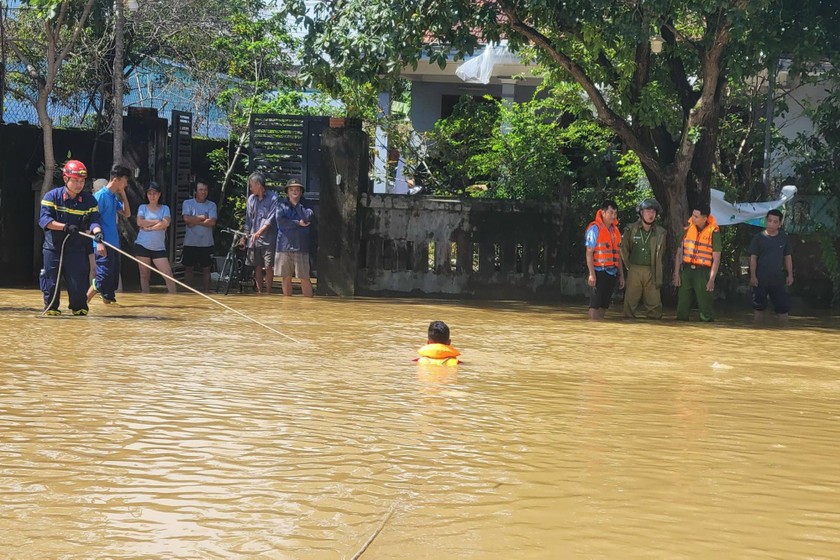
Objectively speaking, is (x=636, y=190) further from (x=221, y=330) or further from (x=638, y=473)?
(x=638, y=473)

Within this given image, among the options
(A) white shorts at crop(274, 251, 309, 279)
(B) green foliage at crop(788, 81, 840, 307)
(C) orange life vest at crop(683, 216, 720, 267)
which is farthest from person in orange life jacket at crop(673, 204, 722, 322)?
(A) white shorts at crop(274, 251, 309, 279)

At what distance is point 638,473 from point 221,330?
7.14 metres

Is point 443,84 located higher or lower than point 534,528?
higher

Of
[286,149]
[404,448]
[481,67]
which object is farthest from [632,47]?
[404,448]

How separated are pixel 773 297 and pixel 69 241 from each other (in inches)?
359

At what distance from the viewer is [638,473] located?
6328mm

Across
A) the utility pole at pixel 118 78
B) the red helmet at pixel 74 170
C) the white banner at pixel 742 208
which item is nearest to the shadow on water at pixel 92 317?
the red helmet at pixel 74 170

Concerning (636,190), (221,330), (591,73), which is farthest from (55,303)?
(636,190)

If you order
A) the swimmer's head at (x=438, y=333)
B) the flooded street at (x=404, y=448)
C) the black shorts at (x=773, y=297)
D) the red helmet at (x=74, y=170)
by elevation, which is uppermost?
the red helmet at (x=74, y=170)

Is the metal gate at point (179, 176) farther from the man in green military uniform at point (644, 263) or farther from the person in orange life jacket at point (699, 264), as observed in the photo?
the person in orange life jacket at point (699, 264)

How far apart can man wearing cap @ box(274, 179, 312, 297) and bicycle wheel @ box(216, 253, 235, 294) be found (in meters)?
0.71

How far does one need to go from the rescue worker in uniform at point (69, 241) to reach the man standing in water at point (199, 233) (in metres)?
4.69

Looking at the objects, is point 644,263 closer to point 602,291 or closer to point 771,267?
point 602,291

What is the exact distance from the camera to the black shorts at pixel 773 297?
53.6 feet
